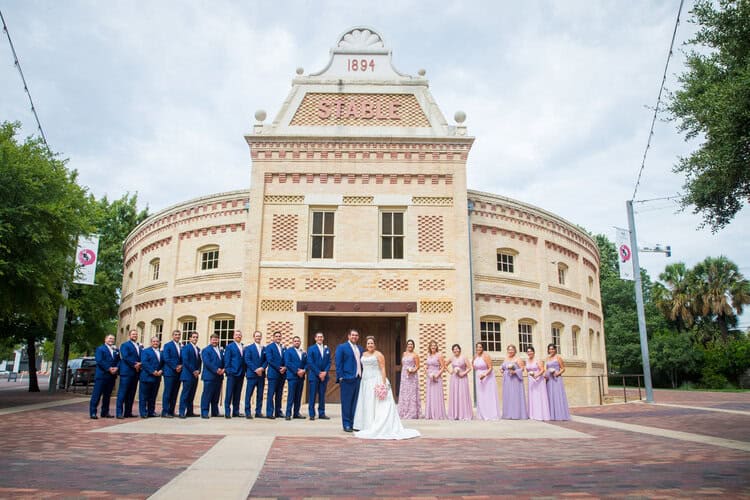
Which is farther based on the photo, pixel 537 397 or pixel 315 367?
pixel 537 397

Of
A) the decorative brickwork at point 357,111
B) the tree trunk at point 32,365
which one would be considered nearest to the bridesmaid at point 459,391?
the decorative brickwork at point 357,111

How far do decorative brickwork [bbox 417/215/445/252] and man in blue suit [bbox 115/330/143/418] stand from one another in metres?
8.69

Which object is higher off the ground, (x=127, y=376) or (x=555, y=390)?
(x=127, y=376)

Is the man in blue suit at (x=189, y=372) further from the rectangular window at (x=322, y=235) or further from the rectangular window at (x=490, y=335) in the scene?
the rectangular window at (x=490, y=335)

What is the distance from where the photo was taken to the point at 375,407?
9.76 metres

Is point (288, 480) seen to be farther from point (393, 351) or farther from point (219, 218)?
point (219, 218)

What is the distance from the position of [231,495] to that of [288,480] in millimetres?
855

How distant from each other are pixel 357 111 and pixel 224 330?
9.10 metres

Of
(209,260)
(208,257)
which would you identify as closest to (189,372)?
(209,260)

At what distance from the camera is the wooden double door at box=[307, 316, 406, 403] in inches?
674

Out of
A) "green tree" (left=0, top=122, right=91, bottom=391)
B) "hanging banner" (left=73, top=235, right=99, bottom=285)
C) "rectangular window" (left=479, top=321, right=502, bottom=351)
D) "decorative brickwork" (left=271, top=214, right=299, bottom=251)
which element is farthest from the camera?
"rectangular window" (left=479, top=321, right=502, bottom=351)

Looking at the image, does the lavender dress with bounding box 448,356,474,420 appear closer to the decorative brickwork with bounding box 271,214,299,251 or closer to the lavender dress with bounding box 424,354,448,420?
the lavender dress with bounding box 424,354,448,420

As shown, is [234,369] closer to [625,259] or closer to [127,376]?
[127,376]

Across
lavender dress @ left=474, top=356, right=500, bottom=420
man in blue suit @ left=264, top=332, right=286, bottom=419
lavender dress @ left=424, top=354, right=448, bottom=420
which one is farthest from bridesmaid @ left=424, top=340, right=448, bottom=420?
man in blue suit @ left=264, top=332, right=286, bottom=419
